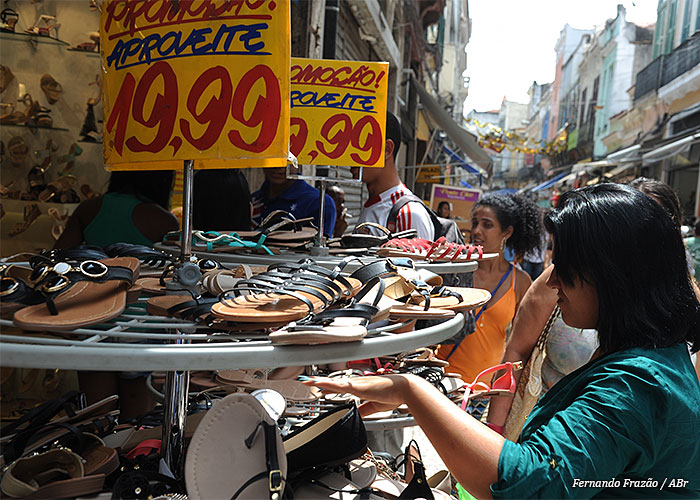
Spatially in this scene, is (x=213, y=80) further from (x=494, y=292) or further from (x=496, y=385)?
(x=494, y=292)

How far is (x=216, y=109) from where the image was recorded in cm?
124

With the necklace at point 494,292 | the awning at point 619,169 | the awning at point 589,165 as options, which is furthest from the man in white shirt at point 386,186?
the awning at point 589,165

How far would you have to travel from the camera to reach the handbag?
2.16 metres

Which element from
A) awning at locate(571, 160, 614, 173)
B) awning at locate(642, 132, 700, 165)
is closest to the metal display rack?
awning at locate(642, 132, 700, 165)

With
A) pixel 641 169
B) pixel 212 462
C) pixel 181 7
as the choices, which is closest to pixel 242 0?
pixel 181 7

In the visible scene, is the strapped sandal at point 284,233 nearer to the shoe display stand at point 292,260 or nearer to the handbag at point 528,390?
the shoe display stand at point 292,260

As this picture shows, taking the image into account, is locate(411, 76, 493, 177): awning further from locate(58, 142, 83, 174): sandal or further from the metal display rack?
the metal display rack

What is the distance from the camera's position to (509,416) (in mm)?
2225

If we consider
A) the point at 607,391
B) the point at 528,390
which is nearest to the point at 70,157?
the point at 528,390

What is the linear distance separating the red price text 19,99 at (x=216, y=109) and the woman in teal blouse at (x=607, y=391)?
582 millimetres

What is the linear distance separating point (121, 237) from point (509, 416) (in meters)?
2.00

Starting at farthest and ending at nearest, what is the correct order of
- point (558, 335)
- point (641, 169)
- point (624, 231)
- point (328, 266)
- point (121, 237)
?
point (641, 169) → point (121, 237) → point (558, 335) → point (328, 266) → point (624, 231)

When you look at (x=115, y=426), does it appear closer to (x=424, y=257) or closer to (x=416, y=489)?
(x=416, y=489)

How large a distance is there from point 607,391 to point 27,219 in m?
3.51
